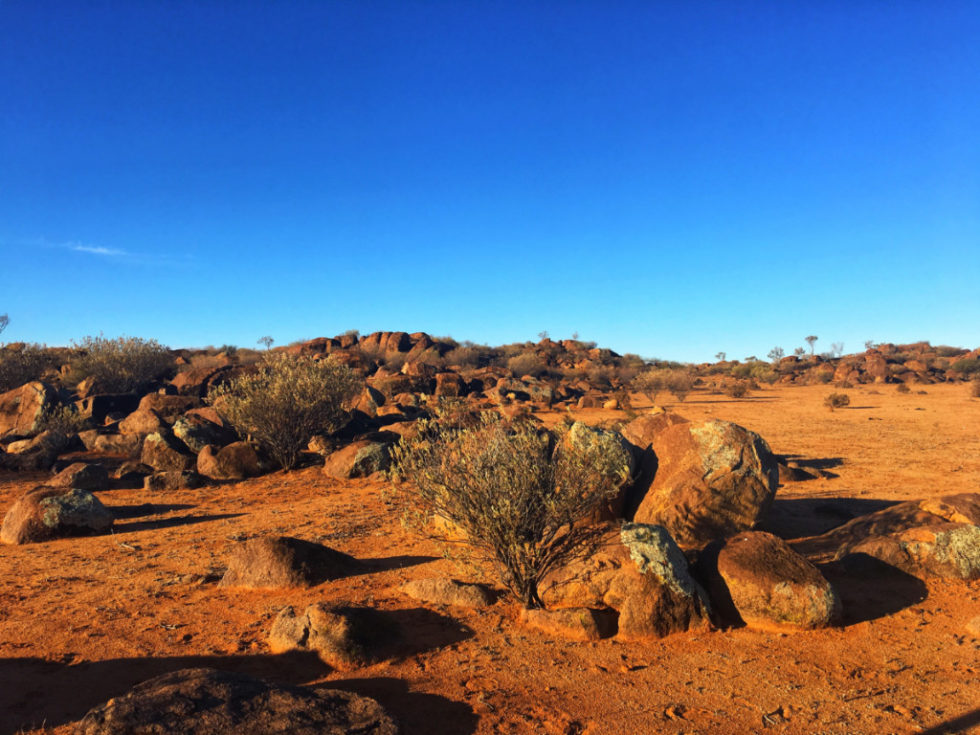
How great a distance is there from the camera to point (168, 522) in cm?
974

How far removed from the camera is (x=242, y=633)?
17.3 ft

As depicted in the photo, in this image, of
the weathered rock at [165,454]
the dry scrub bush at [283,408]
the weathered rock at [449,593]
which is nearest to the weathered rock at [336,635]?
the weathered rock at [449,593]

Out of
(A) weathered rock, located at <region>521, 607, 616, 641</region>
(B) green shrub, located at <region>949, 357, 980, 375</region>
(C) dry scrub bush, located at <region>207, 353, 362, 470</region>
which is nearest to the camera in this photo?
(A) weathered rock, located at <region>521, 607, 616, 641</region>

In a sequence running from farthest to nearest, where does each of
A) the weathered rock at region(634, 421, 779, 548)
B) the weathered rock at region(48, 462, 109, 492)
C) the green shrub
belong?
the green shrub < the weathered rock at region(48, 462, 109, 492) < the weathered rock at region(634, 421, 779, 548)

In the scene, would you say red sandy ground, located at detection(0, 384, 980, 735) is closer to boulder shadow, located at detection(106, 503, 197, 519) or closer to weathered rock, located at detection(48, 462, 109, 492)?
boulder shadow, located at detection(106, 503, 197, 519)

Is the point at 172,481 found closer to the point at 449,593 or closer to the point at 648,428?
the point at 449,593

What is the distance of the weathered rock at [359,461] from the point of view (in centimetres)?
1266

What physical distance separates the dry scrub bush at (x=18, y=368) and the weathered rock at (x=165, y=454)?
13.7 metres

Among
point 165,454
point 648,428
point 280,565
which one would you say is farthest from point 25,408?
point 648,428

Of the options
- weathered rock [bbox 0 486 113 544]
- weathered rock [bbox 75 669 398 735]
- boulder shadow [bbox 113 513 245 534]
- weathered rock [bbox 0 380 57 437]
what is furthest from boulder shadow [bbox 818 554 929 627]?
weathered rock [bbox 0 380 57 437]

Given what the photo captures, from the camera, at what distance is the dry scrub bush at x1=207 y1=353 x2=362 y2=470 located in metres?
13.5

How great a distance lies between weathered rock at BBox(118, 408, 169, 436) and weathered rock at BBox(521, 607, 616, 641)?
12.9 metres

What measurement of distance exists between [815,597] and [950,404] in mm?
28373

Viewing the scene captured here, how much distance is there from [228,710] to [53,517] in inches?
283
